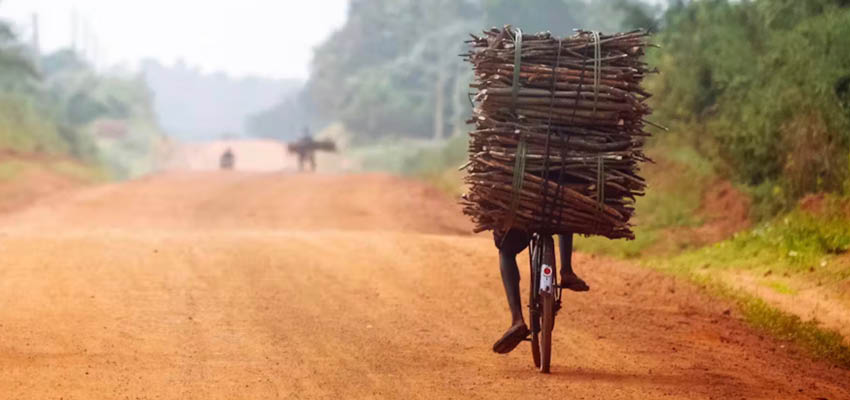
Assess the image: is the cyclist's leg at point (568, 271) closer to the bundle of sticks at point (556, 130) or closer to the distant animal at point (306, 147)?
the bundle of sticks at point (556, 130)

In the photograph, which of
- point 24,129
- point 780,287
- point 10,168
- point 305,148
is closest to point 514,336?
point 780,287

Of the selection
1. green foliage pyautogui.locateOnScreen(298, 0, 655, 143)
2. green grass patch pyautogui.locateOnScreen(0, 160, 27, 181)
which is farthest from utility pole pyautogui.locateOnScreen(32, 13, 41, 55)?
green grass patch pyautogui.locateOnScreen(0, 160, 27, 181)

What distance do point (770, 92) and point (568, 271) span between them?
29.3 ft

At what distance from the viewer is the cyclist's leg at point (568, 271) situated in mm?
8000

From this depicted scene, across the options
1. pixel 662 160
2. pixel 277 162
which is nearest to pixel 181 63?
pixel 277 162

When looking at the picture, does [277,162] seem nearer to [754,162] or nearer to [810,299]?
[754,162]

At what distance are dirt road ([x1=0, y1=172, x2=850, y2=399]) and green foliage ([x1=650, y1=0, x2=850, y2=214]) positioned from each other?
3.35 metres

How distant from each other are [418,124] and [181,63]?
119 m

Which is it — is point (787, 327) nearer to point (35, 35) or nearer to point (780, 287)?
point (780, 287)

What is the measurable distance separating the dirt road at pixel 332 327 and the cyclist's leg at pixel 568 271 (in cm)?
55

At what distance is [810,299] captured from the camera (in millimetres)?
10781

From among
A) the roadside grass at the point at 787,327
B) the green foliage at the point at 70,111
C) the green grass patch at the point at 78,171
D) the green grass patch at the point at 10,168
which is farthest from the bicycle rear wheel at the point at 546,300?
the green foliage at the point at 70,111

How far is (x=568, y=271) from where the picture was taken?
809 centimetres

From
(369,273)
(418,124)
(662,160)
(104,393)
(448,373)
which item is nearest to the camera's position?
(104,393)
